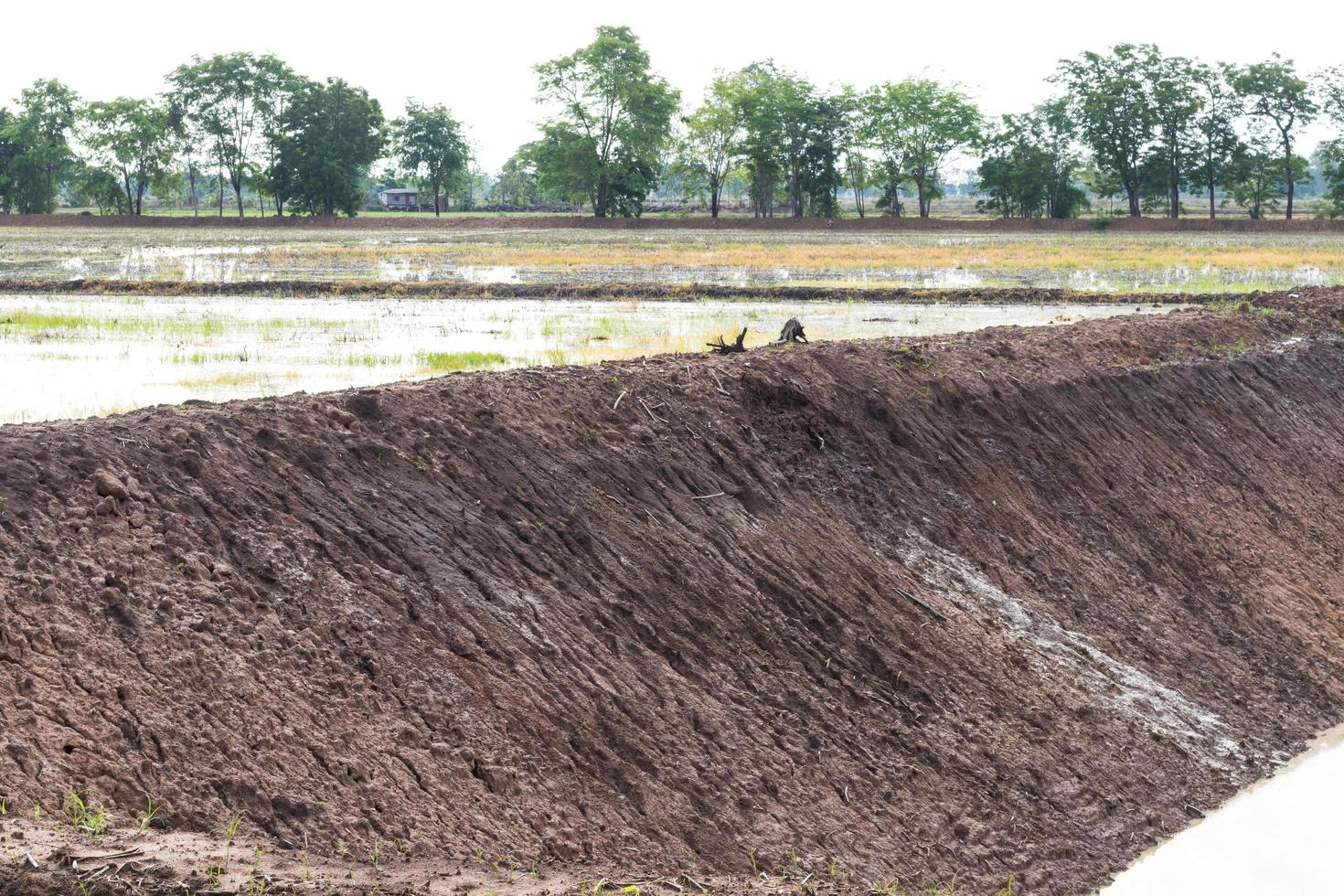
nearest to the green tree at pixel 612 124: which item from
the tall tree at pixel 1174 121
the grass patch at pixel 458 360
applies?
the tall tree at pixel 1174 121

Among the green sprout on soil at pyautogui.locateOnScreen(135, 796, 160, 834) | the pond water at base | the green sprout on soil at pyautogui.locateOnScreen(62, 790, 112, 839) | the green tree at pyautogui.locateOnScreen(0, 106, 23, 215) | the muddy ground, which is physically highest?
the green tree at pyautogui.locateOnScreen(0, 106, 23, 215)

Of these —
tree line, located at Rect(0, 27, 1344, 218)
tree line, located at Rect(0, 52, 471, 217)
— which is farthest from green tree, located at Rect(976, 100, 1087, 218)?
tree line, located at Rect(0, 52, 471, 217)

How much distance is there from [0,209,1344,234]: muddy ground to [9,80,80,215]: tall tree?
798 centimetres

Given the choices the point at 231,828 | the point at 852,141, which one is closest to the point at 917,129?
the point at 852,141

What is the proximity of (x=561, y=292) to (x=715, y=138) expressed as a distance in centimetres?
6719

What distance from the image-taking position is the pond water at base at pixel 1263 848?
8391 millimetres

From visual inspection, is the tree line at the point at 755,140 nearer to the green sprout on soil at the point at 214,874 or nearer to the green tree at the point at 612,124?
the green tree at the point at 612,124

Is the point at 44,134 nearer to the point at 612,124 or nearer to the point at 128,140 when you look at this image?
the point at 128,140

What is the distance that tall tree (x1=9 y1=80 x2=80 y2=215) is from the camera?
279ft

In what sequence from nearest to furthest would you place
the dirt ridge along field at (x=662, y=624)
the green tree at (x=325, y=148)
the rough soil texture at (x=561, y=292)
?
the dirt ridge along field at (x=662, y=624) → the rough soil texture at (x=561, y=292) → the green tree at (x=325, y=148)

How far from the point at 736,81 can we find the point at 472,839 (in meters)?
95.7

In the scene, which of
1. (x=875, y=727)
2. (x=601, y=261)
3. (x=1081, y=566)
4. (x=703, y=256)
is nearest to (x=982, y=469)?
(x=1081, y=566)

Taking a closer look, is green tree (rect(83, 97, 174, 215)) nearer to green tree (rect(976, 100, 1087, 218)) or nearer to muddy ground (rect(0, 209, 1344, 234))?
muddy ground (rect(0, 209, 1344, 234))

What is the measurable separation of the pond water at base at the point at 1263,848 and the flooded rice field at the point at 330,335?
29.9 ft
